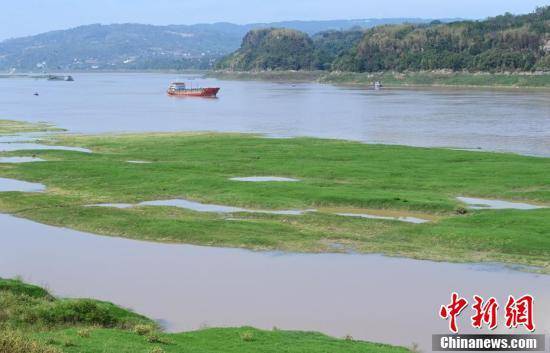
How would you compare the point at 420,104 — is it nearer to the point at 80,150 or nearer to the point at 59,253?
the point at 80,150

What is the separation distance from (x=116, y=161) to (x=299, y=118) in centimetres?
4596

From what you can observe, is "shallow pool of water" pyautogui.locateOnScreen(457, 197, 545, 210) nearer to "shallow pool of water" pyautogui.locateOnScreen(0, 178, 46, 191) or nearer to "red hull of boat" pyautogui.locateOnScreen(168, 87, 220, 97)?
"shallow pool of water" pyautogui.locateOnScreen(0, 178, 46, 191)

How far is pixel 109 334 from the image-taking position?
17.6 metres

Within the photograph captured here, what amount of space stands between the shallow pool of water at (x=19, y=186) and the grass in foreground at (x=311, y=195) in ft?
2.09

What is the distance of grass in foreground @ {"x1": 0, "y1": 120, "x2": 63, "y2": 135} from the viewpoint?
3063 inches

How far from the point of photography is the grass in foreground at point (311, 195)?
30.1m

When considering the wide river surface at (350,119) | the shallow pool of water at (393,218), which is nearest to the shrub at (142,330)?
the shallow pool of water at (393,218)

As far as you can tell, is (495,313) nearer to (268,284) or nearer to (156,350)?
(156,350)

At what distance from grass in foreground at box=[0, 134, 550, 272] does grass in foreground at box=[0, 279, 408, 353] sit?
10.2m

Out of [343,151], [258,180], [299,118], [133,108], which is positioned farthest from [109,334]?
[133,108]

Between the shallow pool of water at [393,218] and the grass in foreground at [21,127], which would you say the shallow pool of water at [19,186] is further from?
the grass in foreground at [21,127]

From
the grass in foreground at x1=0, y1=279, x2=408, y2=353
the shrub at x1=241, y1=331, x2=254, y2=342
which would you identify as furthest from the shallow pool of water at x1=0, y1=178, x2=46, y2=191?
the shrub at x1=241, y1=331, x2=254, y2=342

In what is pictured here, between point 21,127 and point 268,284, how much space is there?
2448 inches

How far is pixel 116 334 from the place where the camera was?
17.8 meters
